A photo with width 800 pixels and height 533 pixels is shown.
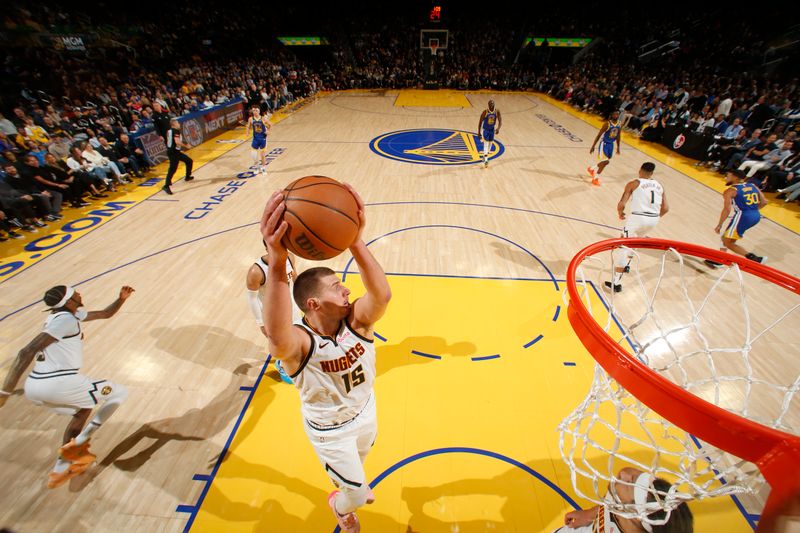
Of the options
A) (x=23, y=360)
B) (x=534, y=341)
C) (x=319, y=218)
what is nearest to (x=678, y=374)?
(x=534, y=341)

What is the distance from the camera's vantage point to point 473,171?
32.8ft

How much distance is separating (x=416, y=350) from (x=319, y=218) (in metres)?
2.78

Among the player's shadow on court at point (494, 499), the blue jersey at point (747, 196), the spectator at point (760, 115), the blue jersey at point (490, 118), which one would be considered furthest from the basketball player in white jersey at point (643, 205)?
the spectator at point (760, 115)

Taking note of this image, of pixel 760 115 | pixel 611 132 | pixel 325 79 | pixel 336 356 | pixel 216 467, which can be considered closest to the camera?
pixel 336 356

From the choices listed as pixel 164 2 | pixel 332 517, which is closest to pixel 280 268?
pixel 332 517

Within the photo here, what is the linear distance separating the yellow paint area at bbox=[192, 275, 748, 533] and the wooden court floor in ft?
0.05

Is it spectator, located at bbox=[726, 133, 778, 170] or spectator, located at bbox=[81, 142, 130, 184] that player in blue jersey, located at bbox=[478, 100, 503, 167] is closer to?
spectator, located at bbox=[726, 133, 778, 170]

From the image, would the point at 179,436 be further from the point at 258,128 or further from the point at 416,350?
the point at 258,128

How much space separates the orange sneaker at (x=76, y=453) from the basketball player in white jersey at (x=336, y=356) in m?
2.25

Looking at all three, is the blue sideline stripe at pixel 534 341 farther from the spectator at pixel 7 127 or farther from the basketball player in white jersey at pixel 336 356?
the spectator at pixel 7 127

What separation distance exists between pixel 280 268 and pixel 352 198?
585mm

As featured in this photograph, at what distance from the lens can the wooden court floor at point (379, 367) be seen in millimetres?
2848

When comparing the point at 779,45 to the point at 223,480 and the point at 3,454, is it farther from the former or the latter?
the point at 3,454

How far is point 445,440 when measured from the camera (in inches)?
129
